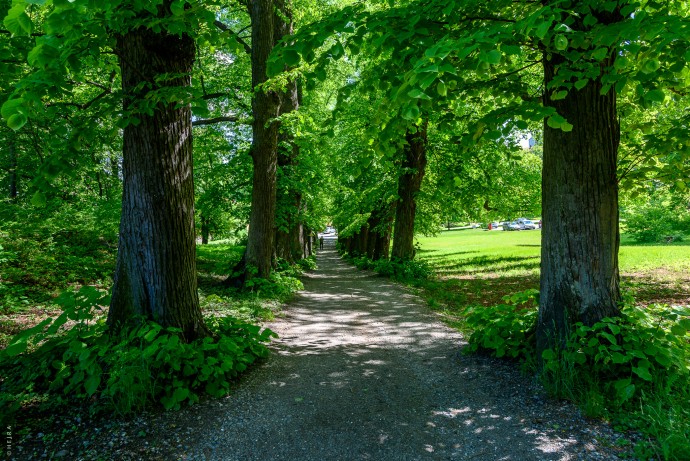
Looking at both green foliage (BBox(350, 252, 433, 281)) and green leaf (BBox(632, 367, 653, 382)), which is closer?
green leaf (BBox(632, 367, 653, 382))

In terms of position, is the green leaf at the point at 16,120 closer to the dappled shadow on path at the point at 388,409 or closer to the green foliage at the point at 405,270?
the dappled shadow on path at the point at 388,409

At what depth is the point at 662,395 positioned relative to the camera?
3570 mm

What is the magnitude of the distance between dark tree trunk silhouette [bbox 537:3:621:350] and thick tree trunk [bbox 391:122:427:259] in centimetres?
987

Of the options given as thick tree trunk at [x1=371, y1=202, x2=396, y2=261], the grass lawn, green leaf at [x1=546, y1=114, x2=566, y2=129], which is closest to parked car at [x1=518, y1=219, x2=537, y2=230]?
the grass lawn

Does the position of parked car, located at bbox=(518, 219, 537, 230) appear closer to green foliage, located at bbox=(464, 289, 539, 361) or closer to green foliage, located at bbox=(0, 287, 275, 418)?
green foliage, located at bbox=(464, 289, 539, 361)

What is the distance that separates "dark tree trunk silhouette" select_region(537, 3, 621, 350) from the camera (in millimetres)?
4352

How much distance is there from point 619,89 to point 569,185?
1.49m

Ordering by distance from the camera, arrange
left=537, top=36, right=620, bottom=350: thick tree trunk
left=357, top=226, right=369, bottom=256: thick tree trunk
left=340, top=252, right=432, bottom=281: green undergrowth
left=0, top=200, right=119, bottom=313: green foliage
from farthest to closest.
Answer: left=357, top=226, right=369, bottom=256: thick tree trunk → left=340, top=252, right=432, bottom=281: green undergrowth → left=0, top=200, right=119, bottom=313: green foliage → left=537, top=36, right=620, bottom=350: thick tree trunk

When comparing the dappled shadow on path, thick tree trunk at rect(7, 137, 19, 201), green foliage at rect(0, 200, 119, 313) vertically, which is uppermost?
thick tree trunk at rect(7, 137, 19, 201)

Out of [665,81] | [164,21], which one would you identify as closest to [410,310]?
[665,81]

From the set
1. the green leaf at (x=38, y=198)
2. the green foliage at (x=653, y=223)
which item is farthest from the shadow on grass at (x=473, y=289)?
the green foliage at (x=653, y=223)

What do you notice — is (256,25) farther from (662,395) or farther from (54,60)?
(662,395)

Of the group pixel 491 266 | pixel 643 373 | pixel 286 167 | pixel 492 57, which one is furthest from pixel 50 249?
pixel 491 266

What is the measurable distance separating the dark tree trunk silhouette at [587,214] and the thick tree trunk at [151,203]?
4.41 meters
